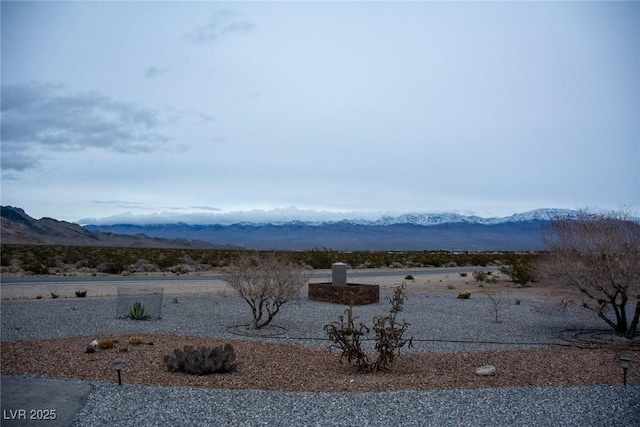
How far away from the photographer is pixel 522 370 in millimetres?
11102

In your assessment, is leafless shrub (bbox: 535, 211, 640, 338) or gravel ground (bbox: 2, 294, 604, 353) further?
gravel ground (bbox: 2, 294, 604, 353)

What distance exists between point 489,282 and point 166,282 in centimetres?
2010

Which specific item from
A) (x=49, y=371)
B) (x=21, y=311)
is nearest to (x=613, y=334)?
(x=49, y=371)

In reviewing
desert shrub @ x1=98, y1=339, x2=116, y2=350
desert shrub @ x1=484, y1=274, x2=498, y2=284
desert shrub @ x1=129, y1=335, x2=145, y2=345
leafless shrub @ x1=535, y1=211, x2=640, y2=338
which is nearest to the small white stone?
leafless shrub @ x1=535, y1=211, x2=640, y2=338

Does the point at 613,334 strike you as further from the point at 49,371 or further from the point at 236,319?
the point at 49,371

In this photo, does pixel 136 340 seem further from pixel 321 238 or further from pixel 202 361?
pixel 321 238

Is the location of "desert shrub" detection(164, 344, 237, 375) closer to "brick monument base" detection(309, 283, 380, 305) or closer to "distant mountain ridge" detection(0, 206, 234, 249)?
"brick monument base" detection(309, 283, 380, 305)

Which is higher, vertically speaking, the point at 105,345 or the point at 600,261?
the point at 600,261

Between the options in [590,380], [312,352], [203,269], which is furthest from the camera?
[203,269]

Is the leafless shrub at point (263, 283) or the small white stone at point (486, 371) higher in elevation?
the leafless shrub at point (263, 283)

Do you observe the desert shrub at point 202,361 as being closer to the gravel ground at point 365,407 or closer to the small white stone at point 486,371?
the gravel ground at point 365,407

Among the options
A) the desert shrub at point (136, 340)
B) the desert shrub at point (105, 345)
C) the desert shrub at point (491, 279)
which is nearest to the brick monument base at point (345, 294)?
the desert shrub at point (136, 340)

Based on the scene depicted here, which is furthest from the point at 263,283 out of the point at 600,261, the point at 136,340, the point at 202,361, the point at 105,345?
the point at 600,261

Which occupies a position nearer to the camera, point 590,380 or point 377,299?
point 590,380
